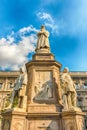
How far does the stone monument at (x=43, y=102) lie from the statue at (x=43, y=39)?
943mm

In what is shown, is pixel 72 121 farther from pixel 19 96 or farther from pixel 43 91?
pixel 19 96

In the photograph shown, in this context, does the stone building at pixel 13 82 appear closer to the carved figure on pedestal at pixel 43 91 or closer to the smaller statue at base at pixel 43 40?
the smaller statue at base at pixel 43 40

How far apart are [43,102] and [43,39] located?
17.4 ft

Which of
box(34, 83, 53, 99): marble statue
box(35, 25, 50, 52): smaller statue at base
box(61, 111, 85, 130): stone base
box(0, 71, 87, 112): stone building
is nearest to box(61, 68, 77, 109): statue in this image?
box(61, 111, 85, 130): stone base

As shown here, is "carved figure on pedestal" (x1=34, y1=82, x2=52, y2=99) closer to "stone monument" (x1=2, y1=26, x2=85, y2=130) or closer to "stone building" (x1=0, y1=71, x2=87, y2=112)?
"stone monument" (x1=2, y1=26, x2=85, y2=130)

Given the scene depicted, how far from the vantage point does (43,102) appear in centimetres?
927

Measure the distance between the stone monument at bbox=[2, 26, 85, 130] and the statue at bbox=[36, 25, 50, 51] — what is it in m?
0.94

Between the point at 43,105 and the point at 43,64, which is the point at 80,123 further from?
the point at 43,64

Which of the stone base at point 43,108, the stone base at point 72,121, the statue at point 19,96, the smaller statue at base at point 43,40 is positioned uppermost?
the smaller statue at base at point 43,40

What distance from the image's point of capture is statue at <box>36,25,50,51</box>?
12.4 meters

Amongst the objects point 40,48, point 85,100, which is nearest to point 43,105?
point 40,48

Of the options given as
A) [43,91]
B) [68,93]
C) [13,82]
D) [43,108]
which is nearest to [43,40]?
[43,91]

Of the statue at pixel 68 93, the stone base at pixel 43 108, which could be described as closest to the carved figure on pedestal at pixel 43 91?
the stone base at pixel 43 108

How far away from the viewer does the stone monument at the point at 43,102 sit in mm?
8055
